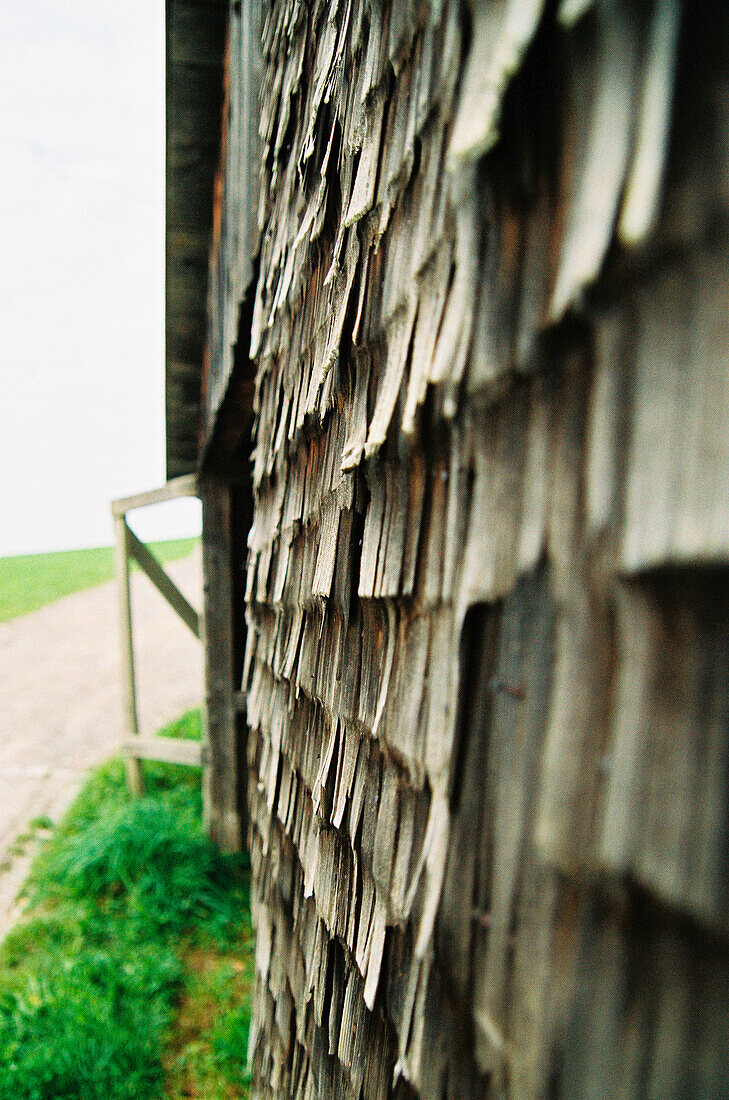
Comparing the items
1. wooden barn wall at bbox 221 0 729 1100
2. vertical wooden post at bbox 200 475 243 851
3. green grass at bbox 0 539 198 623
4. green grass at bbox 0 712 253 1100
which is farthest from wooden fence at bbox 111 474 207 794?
green grass at bbox 0 539 198 623

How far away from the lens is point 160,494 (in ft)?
14.5

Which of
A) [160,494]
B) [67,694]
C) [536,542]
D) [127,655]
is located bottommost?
[67,694]

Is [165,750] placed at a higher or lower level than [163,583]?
lower

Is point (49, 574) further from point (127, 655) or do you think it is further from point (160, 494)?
point (160, 494)

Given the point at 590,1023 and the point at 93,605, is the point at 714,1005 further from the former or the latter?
the point at 93,605

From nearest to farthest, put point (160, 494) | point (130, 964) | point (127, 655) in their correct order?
point (130, 964) → point (160, 494) → point (127, 655)

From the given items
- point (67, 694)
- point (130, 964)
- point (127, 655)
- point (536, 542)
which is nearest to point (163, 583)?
point (127, 655)

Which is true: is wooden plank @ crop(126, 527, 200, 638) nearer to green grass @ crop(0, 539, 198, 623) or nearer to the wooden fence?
the wooden fence

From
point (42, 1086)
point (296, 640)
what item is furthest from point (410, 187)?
point (42, 1086)

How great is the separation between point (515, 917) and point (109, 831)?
426cm

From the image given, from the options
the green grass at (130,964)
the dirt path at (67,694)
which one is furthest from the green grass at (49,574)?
the green grass at (130,964)

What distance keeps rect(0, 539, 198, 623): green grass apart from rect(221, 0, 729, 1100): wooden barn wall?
44.6 ft

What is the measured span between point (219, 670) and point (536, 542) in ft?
12.1

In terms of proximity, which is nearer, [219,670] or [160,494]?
[219,670]
